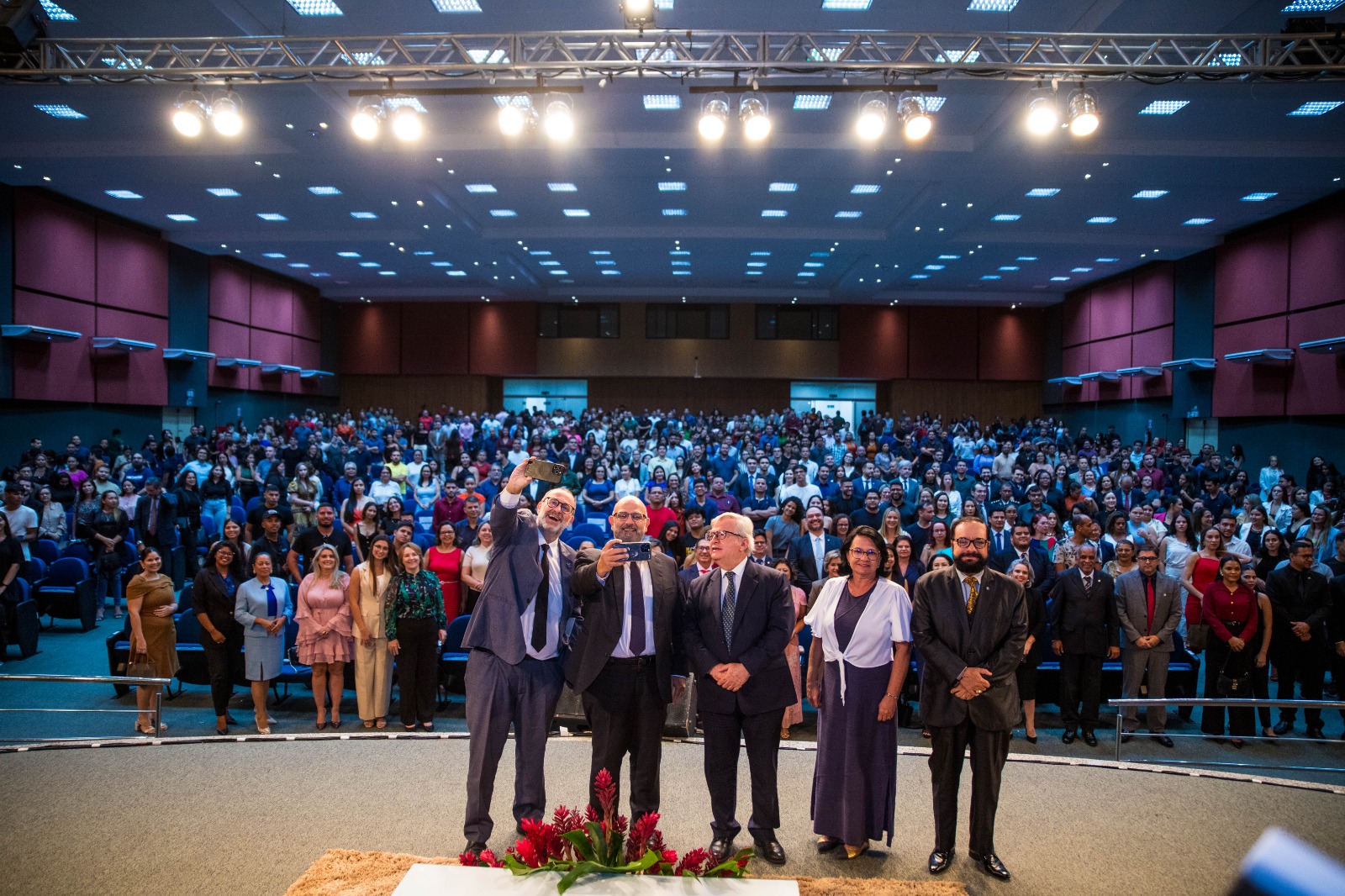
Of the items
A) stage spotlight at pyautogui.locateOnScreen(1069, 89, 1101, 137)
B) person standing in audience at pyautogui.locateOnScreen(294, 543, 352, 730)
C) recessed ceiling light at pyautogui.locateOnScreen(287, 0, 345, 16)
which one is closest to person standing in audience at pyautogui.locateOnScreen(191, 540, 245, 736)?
person standing in audience at pyautogui.locateOnScreen(294, 543, 352, 730)

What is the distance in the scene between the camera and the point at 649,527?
913 centimetres

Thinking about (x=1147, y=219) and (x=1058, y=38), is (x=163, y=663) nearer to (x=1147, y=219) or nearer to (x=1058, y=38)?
(x=1058, y=38)

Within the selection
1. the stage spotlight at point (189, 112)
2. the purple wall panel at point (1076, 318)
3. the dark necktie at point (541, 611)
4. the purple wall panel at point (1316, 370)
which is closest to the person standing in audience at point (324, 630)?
the dark necktie at point (541, 611)

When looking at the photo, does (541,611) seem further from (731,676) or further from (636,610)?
(731,676)

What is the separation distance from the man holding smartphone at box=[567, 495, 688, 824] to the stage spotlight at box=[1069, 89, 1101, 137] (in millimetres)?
6466

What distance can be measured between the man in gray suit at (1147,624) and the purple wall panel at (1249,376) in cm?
1270

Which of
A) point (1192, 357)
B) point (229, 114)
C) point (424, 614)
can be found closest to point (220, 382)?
point (229, 114)

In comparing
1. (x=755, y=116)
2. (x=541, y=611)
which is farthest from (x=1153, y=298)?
(x=541, y=611)

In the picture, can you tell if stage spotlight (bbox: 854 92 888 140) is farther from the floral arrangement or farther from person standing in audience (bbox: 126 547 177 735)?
person standing in audience (bbox: 126 547 177 735)

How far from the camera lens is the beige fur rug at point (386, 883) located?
348 centimetres

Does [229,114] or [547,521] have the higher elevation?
[229,114]

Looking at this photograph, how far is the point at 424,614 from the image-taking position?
6324 mm

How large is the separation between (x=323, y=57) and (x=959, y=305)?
20.5 metres

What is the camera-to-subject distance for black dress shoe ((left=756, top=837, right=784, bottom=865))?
3832mm
